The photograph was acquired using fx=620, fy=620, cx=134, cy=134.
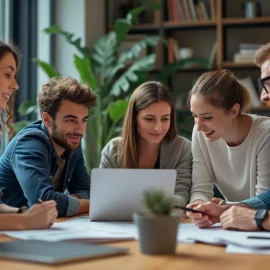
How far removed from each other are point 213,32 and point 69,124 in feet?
9.87

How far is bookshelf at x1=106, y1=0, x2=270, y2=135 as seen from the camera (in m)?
4.88

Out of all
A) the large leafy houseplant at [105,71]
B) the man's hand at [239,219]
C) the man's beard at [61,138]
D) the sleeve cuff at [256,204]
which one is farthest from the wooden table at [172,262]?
the large leafy houseplant at [105,71]

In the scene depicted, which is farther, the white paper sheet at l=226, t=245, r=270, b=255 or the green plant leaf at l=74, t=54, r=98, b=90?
the green plant leaf at l=74, t=54, r=98, b=90

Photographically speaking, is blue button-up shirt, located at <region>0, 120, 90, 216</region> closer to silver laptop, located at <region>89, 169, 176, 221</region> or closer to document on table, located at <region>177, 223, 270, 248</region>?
silver laptop, located at <region>89, 169, 176, 221</region>

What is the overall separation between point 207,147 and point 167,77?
222 centimetres

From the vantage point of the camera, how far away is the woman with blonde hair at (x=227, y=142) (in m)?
2.46

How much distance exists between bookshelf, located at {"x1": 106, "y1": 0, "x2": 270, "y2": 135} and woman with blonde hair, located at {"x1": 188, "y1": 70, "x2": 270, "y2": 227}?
7.61 ft

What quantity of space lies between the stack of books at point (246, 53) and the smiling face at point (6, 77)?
289 centimetres

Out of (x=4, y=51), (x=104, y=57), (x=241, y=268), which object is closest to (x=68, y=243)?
(x=241, y=268)

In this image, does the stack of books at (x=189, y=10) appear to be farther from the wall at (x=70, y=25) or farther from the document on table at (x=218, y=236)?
the document on table at (x=218, y=236)

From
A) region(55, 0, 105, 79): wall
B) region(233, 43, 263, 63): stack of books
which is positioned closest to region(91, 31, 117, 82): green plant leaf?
region(55, 0, 105, 79): wall

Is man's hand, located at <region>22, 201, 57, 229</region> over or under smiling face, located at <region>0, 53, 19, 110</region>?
under

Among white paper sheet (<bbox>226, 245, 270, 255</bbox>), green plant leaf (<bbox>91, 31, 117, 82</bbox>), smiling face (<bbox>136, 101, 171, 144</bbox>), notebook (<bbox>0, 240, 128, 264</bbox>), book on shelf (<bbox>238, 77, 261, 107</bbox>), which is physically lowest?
white paper sheet (<bbox>226, 245, 270, 255</bbox>)

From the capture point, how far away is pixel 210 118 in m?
2.47
